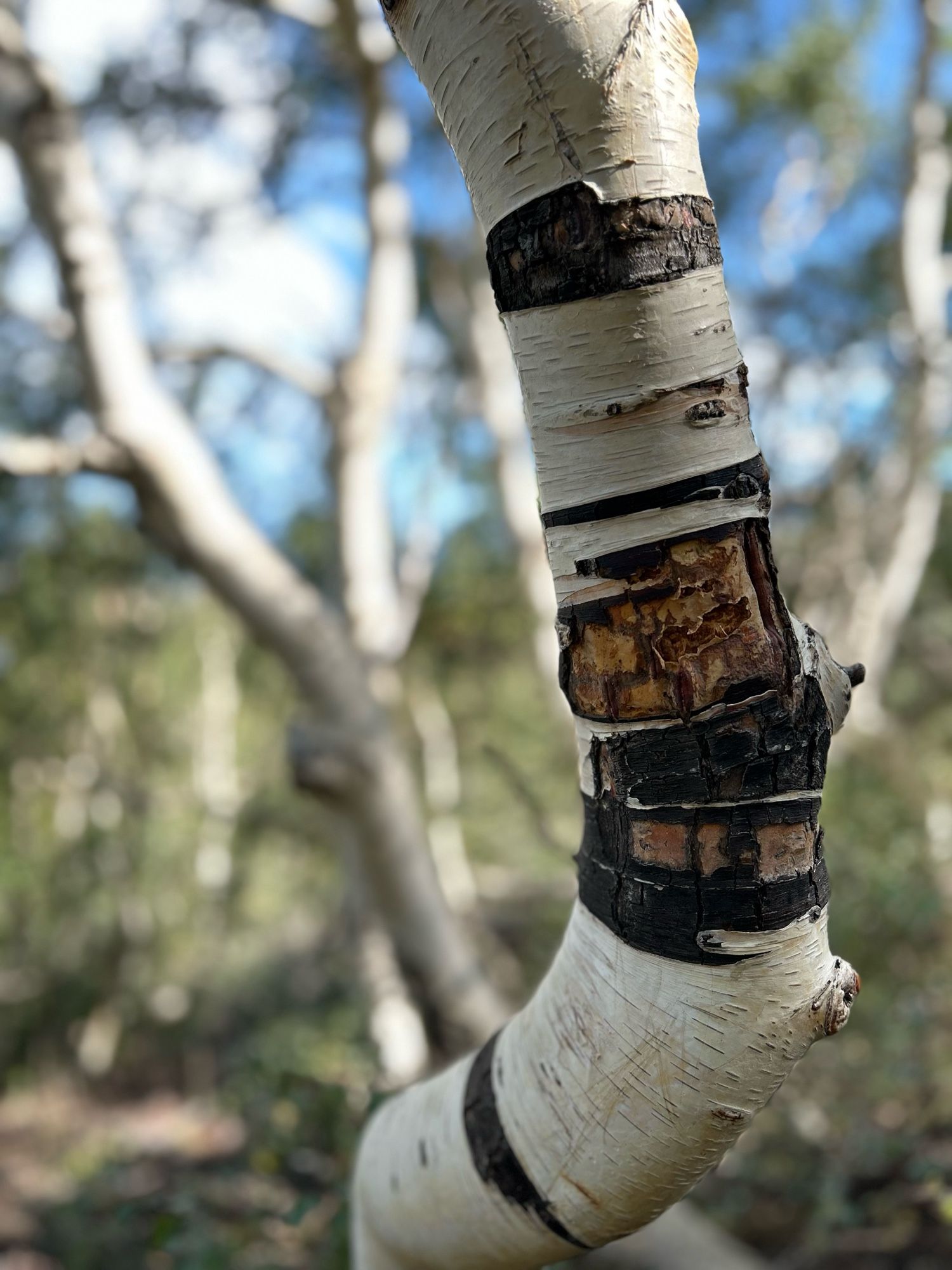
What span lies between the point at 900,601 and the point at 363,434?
3.01 m

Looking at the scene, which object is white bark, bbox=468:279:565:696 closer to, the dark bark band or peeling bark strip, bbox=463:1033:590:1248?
peeling bark strip, bbox=463:1033:590:1248

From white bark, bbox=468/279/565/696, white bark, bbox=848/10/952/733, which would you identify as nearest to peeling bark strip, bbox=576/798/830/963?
white bark, bbox=468/279/565/696

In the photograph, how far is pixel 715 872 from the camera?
0.73 metres

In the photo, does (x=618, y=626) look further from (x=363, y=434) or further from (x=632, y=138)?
(x=363, y=434)

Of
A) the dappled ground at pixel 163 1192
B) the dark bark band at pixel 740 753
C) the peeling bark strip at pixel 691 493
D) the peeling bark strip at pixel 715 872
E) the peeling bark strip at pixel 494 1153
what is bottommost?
the dappled ground at pixel 163 1192

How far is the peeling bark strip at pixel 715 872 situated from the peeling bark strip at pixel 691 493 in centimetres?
23

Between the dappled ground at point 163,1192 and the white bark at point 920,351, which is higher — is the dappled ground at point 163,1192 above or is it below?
below

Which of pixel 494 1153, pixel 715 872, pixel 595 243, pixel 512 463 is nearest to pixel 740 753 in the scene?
pixel 715 872

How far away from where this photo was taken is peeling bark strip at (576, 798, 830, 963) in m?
0.73

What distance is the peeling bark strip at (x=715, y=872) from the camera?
729 millimetres

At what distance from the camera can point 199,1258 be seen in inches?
78.5

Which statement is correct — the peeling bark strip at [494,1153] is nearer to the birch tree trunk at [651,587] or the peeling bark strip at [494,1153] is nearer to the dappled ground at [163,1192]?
the birch tree trunk at [651,587]

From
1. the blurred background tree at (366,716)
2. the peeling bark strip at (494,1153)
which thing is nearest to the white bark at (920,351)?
the blurred background tree at (366,716)

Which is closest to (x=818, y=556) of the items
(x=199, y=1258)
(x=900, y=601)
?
(x=900, y=601)
